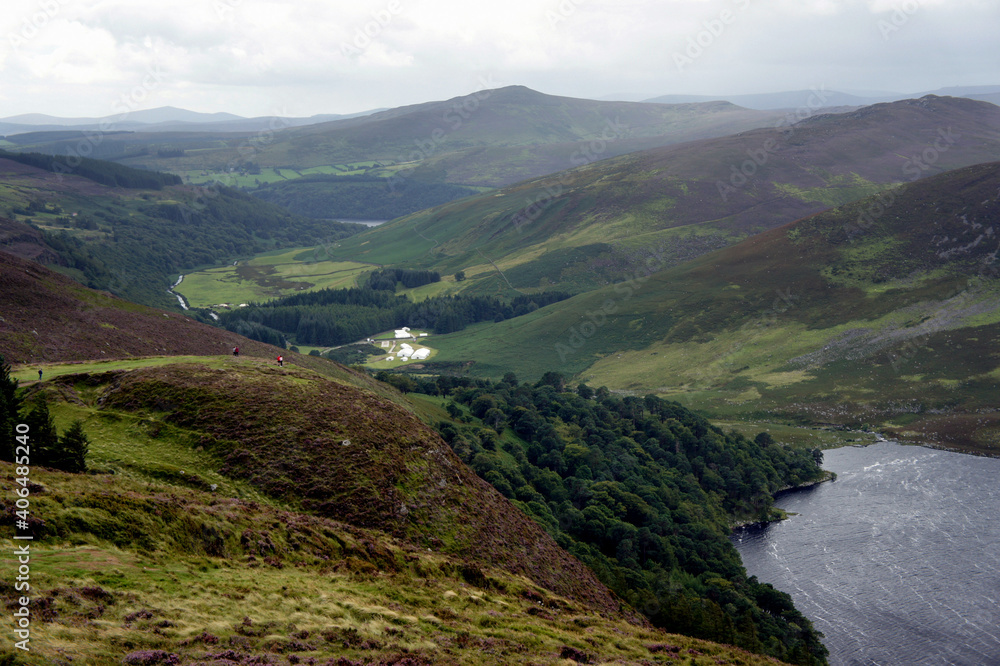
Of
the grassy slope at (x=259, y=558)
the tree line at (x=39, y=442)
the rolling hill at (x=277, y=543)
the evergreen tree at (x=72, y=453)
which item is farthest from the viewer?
the evergreen tree at (x=72, y=453)

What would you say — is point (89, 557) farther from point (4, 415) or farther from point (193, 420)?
point (193, 420)

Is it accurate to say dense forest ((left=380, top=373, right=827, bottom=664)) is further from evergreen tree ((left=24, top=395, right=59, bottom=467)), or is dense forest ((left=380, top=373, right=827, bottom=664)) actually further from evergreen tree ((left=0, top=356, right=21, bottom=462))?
evergreen tree ((left=0, top=356, right=21, bottom=462))

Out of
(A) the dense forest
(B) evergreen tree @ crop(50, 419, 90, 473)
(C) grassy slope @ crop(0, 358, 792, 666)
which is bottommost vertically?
(A) the dense forest

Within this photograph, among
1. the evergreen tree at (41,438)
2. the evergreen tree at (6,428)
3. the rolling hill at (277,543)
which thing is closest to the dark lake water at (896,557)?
the rolling hill at (277,543)

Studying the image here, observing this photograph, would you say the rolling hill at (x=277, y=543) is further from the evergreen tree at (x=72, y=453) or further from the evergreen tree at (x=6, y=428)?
the evergreen tree at (x=6, y=428)

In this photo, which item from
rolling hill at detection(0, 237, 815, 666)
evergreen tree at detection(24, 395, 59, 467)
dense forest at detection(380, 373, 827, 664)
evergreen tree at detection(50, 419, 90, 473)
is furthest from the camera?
dense forest at detection(380, 373, 827, 664)

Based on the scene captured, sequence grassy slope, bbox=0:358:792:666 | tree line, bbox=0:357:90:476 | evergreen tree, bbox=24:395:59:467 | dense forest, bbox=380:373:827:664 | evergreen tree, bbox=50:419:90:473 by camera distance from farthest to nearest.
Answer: dense forest, bbox=380:373:827:664 → evergreen tree, bbox=50:419:90:473 → evergreen tree, bbox=24:395:59:467 → tree line, bbox=0:357:90:476 → grassy slope, bbox=0:358:792:666

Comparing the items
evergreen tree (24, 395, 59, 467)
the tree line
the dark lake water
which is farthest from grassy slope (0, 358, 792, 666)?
the dark lake water

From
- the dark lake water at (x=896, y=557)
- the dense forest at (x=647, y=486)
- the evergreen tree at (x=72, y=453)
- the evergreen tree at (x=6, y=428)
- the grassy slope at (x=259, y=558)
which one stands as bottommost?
the dark lake water at (x=896, y=557)
